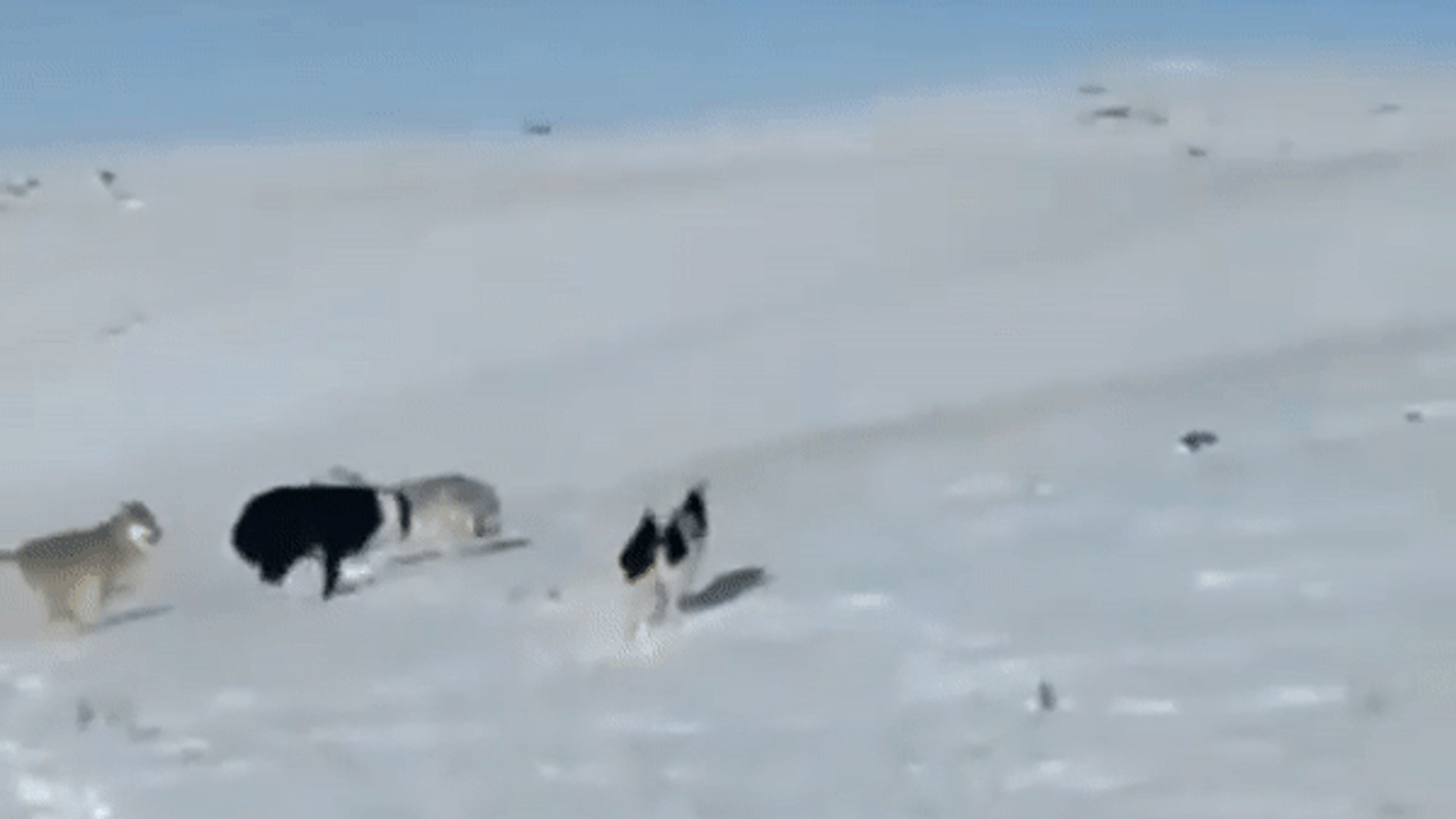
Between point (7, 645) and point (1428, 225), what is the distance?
671 centimetres

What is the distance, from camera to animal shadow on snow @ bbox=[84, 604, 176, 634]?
4.81m

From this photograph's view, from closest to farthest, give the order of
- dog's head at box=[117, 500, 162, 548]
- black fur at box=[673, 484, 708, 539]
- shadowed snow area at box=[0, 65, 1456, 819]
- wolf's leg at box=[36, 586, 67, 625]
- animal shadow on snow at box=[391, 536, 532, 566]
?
1. shadowed snow area at box=[0, 65, 1456, 819]
2. black fur at box=[673, 484, 708, 539]
3. wolf's leg at box=[36, 586, 67, 625]
4. dog's head at box=[117, 500, 162, 548]
5. animal shadow on snow at box=[391, 536, 532, 566]

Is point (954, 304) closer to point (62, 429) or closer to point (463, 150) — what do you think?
point (62, 429)

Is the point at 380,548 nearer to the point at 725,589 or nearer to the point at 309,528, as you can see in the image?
the point at 309,528

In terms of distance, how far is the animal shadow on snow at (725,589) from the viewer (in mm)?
4574

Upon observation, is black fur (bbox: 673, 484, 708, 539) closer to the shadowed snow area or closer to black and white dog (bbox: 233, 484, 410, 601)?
the shadowed snow area

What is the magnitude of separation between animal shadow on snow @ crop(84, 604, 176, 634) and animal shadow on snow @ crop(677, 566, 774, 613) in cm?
143

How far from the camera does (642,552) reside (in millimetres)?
4500

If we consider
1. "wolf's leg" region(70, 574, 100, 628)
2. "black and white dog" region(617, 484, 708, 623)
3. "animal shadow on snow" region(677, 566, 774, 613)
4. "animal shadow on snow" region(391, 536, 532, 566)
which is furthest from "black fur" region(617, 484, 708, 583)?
"wolf's leg" region(70, 574, 100, 628)

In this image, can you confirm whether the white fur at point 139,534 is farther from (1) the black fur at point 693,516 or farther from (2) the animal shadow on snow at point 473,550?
(1) the black fur at point 693,516

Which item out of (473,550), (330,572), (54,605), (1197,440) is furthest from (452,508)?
(1197,440)

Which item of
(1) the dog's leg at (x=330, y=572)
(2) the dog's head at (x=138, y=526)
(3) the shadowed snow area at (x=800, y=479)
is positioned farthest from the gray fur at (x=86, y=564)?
(1) the dog's leg at (x=330, y=572)

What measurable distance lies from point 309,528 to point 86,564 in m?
0.59

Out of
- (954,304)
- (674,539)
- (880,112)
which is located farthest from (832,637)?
(880,112)
